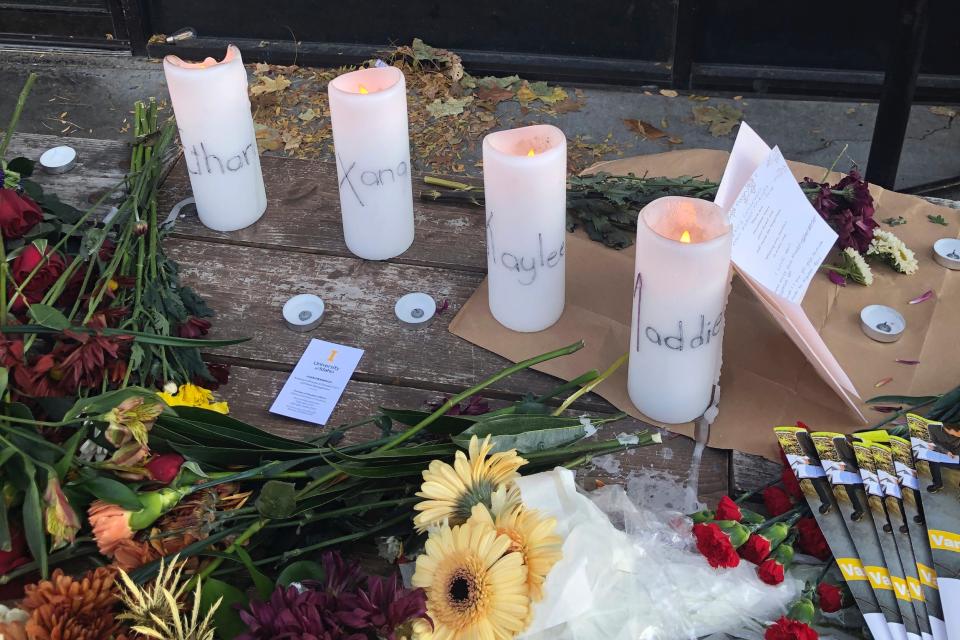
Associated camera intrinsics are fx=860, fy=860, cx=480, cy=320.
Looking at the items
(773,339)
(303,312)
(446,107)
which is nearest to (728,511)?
(773,339)

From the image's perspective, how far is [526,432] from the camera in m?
0.72

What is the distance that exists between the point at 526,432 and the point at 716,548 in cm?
18

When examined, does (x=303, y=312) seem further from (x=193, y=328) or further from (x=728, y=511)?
(x=728, y=511)

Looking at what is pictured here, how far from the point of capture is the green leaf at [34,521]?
1.91ft

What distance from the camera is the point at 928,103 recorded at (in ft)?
7.33

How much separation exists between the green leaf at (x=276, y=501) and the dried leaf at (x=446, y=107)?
1610mm

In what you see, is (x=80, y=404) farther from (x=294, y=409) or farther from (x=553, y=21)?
(x=553, y=21)

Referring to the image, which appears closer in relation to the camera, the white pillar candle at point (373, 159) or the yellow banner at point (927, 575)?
the yellow banner at point (927, 575)

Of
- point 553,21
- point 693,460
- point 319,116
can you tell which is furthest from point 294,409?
point 553,21

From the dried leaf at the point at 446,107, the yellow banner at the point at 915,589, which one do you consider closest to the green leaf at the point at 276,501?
the yellow banner at the point at 915,589

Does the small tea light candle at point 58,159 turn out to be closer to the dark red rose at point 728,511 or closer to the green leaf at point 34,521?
the green leaf at point 34,521

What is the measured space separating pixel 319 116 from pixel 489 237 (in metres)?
1.30

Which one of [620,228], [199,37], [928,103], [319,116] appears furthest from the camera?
[199,37]

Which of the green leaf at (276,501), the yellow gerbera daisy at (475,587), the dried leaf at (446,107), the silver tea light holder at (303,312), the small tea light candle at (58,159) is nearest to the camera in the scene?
the yellow gerbera daisy at (475,587)
